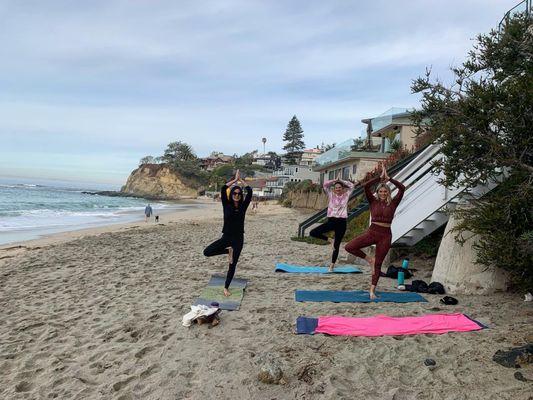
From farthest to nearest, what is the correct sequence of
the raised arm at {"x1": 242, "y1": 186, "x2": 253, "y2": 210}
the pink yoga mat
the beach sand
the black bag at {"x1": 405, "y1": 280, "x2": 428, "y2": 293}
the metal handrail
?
the metal handrail < the black bag at {"x1": 405, "y1": 280, "x2": 428, "y2": 293} < the raised arm at {"x1": 242, "y1": 186, "x2": 253, "y2": 210} < the pink yoga mat < the beach sand

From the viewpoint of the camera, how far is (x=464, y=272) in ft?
20.0

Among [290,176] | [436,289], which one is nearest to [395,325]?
[436,289]

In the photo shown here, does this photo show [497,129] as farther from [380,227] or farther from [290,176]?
[290,176]

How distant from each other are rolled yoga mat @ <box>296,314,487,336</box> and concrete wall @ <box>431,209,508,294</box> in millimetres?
1327

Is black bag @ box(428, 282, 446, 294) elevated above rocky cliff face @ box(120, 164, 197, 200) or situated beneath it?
situated beneath

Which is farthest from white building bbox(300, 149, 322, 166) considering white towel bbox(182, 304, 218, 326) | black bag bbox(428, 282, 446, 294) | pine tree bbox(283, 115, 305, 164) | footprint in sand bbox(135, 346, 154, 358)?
footprint in sand bbox(135, 346, 154, 358)

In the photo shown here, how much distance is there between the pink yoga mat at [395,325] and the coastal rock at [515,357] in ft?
2.27

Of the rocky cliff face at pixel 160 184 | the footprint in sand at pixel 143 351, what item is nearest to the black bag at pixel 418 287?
the footprint in sand at pixel 143 351

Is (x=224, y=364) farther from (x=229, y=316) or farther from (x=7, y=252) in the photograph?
(x=7, y=252)

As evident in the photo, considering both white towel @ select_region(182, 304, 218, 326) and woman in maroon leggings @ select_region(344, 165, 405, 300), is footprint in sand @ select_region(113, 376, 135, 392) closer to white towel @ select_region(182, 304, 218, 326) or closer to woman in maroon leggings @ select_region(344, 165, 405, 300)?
white towel @ select_region(182, 304, 218, 326)

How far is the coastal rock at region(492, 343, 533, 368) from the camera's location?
3.54m

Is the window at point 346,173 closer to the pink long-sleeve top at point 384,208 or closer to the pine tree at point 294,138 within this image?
the pink long-sleeve top at point 384,208

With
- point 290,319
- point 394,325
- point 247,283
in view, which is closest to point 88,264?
point 247,283

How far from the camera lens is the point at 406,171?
11.0 metres
